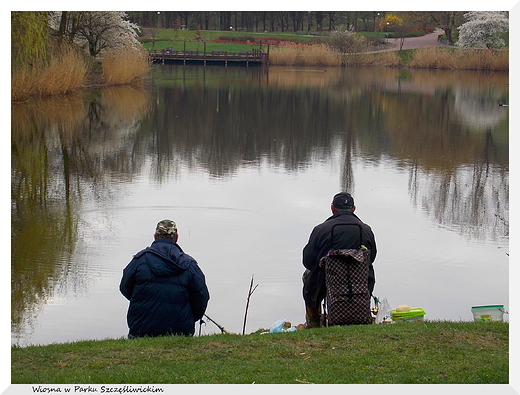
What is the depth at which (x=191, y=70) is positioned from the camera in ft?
193

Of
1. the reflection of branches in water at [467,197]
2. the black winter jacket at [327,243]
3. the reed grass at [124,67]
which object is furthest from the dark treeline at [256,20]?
the black winter jacket at [327,243]

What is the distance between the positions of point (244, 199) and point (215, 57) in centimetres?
4866

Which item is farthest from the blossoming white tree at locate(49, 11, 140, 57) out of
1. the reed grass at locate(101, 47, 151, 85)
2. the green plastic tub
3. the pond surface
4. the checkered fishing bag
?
the checkered fishing bag

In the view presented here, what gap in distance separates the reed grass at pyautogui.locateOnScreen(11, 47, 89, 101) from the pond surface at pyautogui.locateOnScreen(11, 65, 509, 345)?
1.88ft

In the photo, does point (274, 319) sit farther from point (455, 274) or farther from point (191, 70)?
point (191, 70)

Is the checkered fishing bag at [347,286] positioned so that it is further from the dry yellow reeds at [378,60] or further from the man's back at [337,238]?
the dry yellow reeds at [378,60]

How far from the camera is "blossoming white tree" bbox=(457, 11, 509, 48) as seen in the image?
2146 inches

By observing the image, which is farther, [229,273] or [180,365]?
[229,273]

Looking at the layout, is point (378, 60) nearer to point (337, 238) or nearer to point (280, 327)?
point (280, 327)

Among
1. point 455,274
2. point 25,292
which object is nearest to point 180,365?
point 25,292

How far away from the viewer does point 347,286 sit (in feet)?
22.6

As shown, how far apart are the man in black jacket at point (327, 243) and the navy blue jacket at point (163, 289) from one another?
3.88 feet

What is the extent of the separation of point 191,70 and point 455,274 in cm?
4994

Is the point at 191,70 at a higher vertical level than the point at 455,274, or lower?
higher
